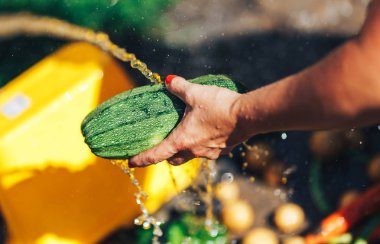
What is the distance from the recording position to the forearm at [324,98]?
146 centimetres

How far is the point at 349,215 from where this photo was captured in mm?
2748

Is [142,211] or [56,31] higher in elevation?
[56,31]

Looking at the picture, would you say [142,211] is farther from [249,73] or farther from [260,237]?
[249,73]

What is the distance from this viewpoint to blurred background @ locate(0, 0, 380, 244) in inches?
114

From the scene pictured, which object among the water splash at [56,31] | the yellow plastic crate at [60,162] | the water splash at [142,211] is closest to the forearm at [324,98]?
the water splash at [142,211]

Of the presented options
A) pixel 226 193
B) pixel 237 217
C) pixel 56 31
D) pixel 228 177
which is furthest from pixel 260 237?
pixel 56 31

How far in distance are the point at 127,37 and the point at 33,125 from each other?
120 centimetres

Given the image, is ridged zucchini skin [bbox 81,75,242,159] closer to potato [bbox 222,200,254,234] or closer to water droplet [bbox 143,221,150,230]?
water droplet [bbox 143,221,150,230]

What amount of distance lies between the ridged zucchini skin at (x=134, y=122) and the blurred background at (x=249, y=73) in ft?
2.08

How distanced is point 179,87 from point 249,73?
4.68 feet

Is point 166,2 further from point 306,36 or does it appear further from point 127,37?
point 306,36

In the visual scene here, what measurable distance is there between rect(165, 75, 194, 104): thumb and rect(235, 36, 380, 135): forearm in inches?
9.8

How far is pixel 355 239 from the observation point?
9.09 ft

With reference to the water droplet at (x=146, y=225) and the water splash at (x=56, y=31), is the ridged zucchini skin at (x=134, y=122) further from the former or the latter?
the water splash at (x=56, y=31)
